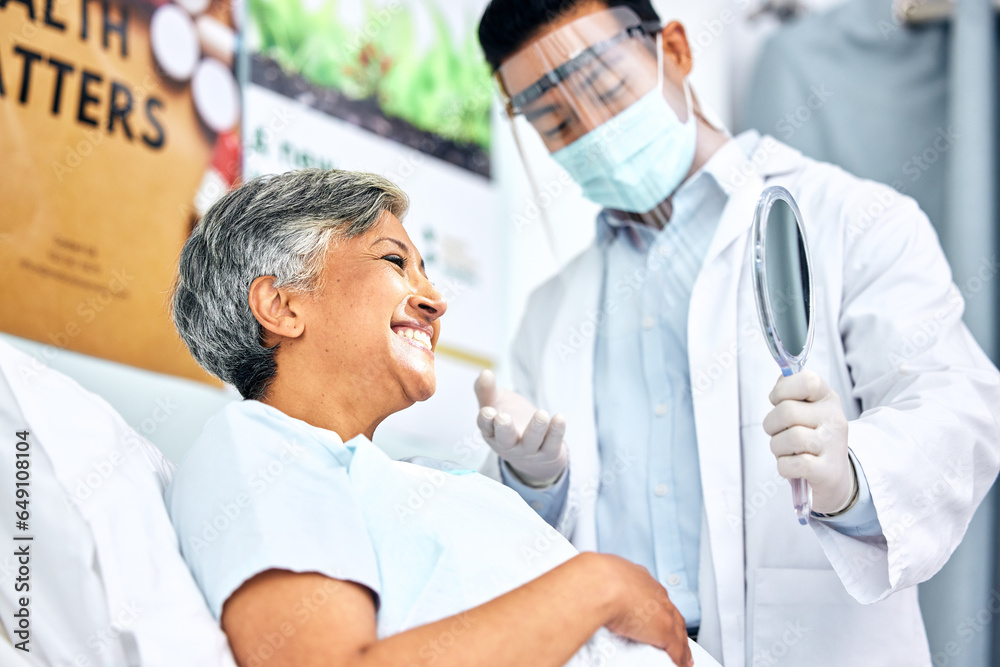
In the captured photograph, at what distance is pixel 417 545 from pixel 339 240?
1.41ft

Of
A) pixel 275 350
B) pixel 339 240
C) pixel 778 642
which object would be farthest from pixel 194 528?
pixel 778 642

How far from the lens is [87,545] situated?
3.26 feet

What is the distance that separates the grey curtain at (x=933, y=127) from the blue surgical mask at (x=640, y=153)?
0.90 metres

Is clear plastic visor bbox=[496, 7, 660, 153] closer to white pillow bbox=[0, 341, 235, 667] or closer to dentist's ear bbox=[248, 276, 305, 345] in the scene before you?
dentist's ear bbox=[248, 276, 305, 345]

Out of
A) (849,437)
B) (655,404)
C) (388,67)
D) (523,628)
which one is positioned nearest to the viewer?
(523,628)

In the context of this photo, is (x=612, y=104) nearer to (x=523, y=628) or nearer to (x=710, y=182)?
(x=710, y=182)

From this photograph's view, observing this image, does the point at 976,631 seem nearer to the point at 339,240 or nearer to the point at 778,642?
the point at 778,642

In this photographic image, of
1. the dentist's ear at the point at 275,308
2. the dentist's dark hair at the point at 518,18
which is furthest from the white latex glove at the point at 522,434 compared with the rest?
the dentist's dark hair at the point at 518,18

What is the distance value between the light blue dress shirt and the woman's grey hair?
51 cm

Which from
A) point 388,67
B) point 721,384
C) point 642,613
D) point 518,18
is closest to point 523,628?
point 642,613

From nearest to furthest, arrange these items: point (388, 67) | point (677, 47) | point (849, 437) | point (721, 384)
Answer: point (849, 437) < point (721, 384) < point (677, 47) < point (388, 67)

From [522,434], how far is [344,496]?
1.60 ft

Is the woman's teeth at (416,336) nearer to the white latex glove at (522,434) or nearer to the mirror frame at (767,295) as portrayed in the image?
the white latex glove at (522,434)

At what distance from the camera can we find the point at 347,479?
1067mm
